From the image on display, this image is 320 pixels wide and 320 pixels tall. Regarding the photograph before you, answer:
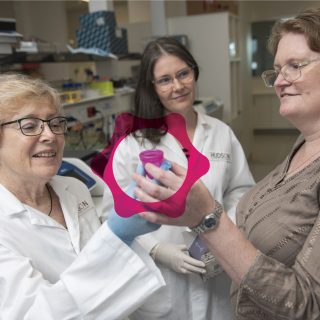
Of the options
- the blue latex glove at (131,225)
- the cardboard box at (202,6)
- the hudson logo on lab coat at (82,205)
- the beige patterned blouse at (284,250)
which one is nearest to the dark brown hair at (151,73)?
the hudson logo on lab coat at (82,205)

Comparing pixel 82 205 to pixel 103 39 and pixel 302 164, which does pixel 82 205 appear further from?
pixel 103 39

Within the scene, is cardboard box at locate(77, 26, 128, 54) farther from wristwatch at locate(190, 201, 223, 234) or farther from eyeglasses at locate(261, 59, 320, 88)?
wristwatch at locate(190, 201, 223, 234)

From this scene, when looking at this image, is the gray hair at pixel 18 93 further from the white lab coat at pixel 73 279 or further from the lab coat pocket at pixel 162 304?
the lab coat pocket at pixel 162 304

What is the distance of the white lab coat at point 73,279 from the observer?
30.6 inches

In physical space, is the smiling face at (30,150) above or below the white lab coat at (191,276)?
above

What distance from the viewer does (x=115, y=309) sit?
803 millimetres

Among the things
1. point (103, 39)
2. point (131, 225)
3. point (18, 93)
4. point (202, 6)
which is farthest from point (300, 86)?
point (202, 6)

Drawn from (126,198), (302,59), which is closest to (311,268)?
(126,198)

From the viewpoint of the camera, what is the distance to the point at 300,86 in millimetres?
896

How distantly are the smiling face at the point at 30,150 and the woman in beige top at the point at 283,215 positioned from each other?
49 centimetres

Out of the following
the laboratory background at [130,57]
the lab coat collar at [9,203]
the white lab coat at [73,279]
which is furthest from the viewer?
the laboratory background at [130,57]

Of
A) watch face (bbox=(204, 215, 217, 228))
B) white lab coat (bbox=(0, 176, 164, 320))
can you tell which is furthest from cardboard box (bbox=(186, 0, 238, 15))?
watch face (bbox=(204, 215, 217, 228))

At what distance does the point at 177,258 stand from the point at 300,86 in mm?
703

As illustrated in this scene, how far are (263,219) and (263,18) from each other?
291 inches
